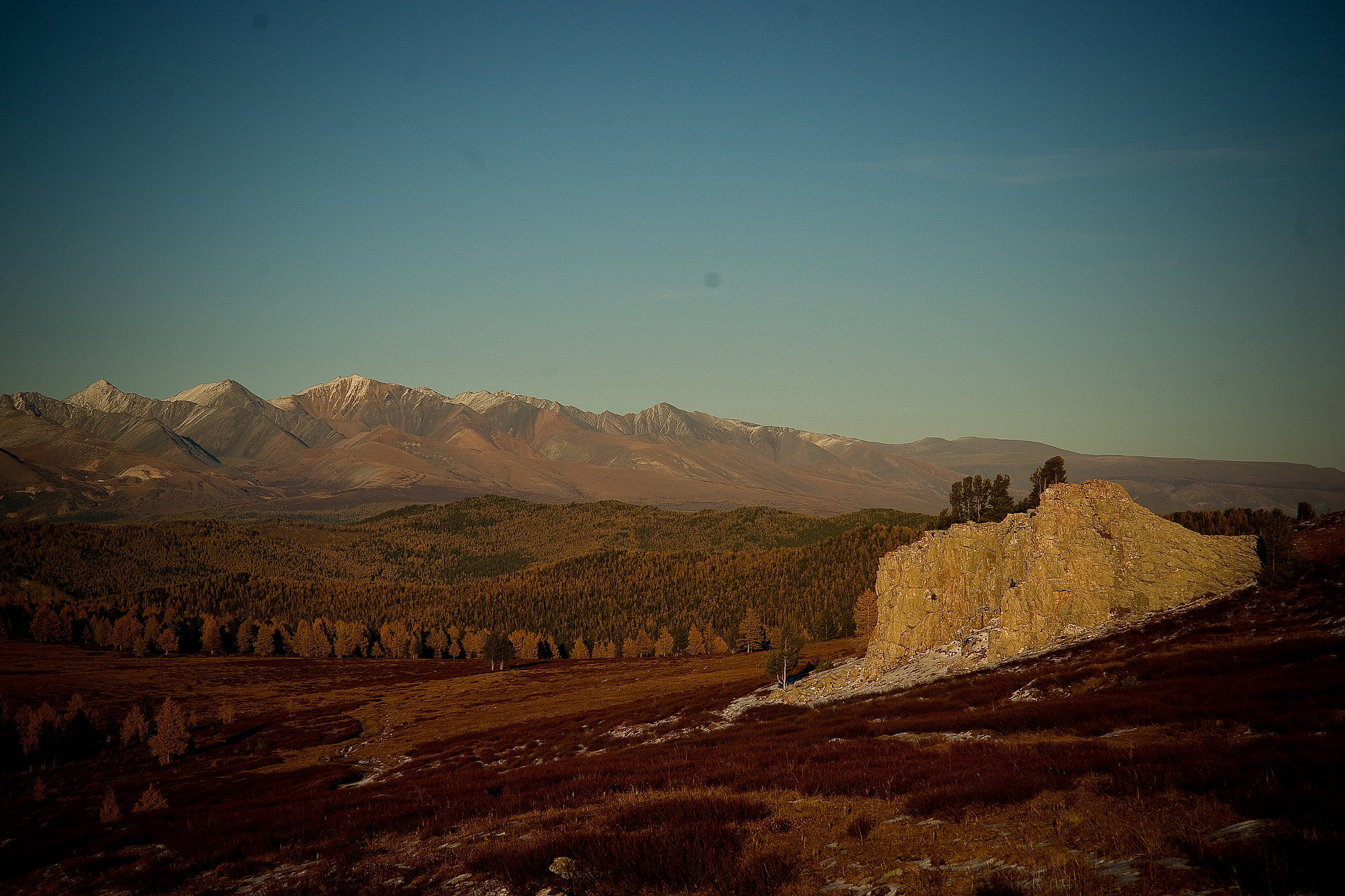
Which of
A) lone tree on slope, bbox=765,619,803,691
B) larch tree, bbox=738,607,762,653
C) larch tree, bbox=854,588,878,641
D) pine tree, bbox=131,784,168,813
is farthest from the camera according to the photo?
larch tree, bbox=738,607,762,653

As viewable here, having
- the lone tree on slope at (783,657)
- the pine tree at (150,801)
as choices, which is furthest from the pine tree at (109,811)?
the lone tree on slope at (783,657)

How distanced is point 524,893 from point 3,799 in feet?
333

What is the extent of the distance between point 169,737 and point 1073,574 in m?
109

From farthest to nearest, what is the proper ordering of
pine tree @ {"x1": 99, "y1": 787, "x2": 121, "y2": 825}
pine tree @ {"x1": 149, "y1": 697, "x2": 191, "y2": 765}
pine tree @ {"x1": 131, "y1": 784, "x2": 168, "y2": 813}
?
pine tree @ {"x1": 149, "y1": 697, "x2": 191, "y2": 765} → pine tree @ {"x1": 131, "y1": 784, "x2": 168, "y2": 813} → pine tree @ {"x1": 99, "y1": 787, "x2": 121, "y2": 825}

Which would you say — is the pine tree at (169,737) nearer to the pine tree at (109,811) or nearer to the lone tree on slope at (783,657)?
the pine tree at (109,811)

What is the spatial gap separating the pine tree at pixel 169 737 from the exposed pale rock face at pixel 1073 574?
295 ft

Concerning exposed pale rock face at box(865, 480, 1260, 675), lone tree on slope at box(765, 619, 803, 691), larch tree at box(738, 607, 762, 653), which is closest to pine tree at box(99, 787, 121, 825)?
lone tree on slope at box(765, 619, 803, 691)

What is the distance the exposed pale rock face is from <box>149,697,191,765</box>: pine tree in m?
89.8

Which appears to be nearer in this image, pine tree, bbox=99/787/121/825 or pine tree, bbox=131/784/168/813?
pine tree, bbox=99/787/121/825

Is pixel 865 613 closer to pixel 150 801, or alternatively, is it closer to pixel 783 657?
pixel 783 657

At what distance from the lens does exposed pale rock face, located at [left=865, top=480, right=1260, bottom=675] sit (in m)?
58.2

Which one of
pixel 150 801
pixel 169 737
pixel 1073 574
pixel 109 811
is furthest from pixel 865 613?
pixel 109 811

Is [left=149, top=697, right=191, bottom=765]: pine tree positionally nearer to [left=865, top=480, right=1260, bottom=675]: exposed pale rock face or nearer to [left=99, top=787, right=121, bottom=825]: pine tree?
[left=99, top=787, right=121, bottom=825]: pine tree

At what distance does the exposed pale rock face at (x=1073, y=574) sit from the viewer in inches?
2291
